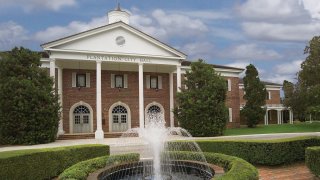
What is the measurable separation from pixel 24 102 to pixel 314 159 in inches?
751

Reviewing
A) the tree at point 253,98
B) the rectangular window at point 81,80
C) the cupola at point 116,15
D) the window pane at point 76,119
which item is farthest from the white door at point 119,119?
the tree at point 253,98

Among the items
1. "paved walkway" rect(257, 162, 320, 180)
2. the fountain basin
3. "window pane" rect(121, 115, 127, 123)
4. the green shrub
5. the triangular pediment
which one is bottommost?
"paved walkway" rect(257, 162, 320, 180)

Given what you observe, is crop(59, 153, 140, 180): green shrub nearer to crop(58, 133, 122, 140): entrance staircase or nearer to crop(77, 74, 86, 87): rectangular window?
crop(58, 133, 122, 140): entrance staircase

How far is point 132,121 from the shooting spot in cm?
3369

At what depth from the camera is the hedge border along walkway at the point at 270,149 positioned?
14.4 m

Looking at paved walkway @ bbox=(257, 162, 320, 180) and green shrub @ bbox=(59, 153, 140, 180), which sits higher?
green shrub @ bbox=(59, 153, 140, 180)

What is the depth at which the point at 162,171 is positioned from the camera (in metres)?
11.7

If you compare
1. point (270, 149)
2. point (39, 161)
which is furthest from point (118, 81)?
point (270, 149)

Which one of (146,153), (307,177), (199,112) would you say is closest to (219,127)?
(199,112)

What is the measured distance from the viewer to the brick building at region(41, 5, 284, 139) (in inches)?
1124

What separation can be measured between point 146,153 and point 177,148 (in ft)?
9.76

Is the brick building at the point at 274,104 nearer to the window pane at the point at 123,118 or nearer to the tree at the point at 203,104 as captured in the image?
the tree at the point at 203,104

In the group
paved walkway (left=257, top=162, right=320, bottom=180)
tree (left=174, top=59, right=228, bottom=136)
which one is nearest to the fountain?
paved walkway (left=257, top=162, right=320, bottom=180)

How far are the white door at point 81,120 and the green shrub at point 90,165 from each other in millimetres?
19549
